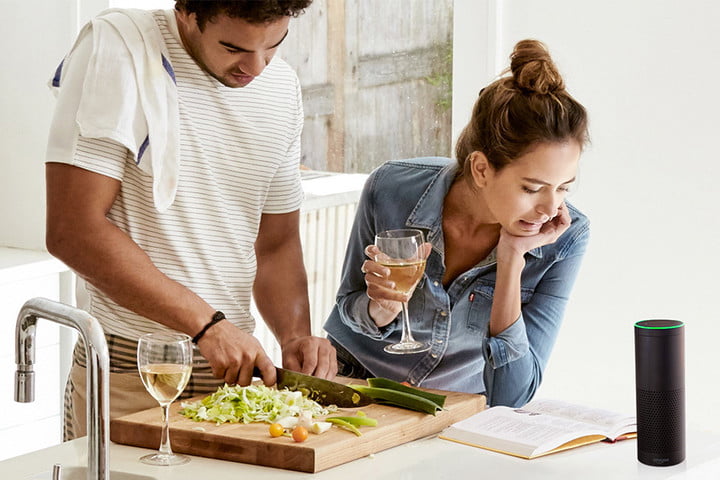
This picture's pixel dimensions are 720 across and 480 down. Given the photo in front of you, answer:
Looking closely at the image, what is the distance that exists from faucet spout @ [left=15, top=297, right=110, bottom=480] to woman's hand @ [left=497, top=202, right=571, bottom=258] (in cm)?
103

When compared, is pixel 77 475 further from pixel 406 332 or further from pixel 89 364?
pixel 406 332

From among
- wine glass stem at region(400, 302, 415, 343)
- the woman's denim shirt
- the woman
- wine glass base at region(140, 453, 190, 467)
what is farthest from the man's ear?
wine glass base at region(140, 453, 190, 467)

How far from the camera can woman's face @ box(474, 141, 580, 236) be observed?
2.22 meters

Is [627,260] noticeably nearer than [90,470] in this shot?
No

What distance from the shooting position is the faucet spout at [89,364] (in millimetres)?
1481

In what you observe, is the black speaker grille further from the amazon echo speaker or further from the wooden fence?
the wooden fence

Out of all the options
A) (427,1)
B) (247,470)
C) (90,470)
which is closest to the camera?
(90,470)

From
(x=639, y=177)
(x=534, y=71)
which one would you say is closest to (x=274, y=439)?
(x=534, y=71)

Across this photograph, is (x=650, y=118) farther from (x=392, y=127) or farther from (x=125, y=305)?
(x=125, y=305)

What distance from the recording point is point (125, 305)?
7.02ft

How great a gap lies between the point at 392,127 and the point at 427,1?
53 cm

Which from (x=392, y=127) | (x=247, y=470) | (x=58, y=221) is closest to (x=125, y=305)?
(x=58, y=221)

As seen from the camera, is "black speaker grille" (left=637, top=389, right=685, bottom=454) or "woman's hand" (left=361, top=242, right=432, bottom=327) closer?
"black speaker grille" (left=637, top=389, right=685, bottom=454)

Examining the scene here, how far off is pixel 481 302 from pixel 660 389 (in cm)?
61
